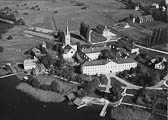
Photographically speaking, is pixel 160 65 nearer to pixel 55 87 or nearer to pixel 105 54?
pixel 105 54

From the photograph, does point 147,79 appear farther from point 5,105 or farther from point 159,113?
point 5,105

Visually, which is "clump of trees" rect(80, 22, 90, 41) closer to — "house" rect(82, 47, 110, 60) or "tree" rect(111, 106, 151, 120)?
"house" rect(82, 47, 110, 60)

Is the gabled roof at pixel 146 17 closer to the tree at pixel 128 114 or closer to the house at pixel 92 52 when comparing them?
the house at pixel 92 52

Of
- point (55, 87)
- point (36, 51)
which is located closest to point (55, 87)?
point (55, 87)

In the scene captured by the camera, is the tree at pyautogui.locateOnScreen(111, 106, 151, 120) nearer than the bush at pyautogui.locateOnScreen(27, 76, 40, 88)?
Yes

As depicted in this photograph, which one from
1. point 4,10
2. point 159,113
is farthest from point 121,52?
point 4,10

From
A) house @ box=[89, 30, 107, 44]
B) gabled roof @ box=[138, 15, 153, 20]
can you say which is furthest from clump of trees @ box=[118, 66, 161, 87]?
gabled roof @ box=[138, 15, 153, 20]

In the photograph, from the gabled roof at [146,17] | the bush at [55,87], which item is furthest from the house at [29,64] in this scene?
the gabled roof at [146,17]
